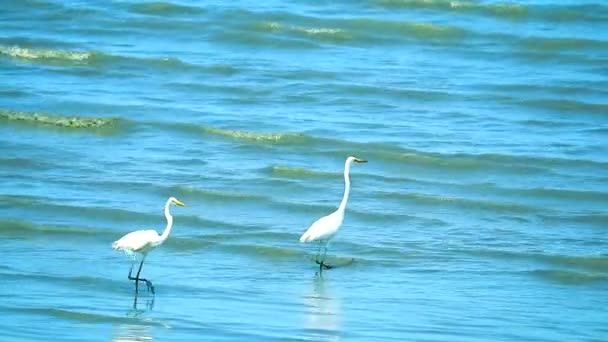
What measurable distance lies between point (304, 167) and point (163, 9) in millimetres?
10072

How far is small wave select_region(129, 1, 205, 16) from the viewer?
26406 mm

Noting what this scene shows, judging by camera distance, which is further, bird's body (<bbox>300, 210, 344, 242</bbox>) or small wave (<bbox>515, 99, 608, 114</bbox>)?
small wave (<bbox>515, 99, 608, 114</bbox>)

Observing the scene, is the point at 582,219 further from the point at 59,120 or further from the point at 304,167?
the point at 59,120

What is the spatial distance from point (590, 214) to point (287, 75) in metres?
7.88

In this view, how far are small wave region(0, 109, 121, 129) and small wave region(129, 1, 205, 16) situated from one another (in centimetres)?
695

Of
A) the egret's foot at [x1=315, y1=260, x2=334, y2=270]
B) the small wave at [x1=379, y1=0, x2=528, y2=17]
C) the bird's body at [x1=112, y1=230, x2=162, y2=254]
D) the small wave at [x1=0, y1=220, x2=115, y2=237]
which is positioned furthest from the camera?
the small wave at [x1=379, y1=0, x2=528, y2=17]

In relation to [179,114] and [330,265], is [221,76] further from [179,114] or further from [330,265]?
[330,265]

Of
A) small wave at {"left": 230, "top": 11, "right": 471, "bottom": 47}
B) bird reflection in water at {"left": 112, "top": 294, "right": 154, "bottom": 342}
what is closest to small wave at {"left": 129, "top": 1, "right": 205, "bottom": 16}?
small wave at {"left": 230, "top": 11, "right": 471, "bottom": 47}

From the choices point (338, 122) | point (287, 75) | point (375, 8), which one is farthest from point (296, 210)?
point (375, 8)

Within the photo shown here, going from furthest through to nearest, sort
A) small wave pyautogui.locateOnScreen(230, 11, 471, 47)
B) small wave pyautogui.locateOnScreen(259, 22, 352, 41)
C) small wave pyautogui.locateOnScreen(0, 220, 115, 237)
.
Result: 1. small wave pyautogui.locateOnScreen(259, 22, 352, 41)
2. small wave pyautogui.locateOnScreen(230, 11, 471, 47)
3. small wave pyautogui.locateOnScreen(0, 220, 115, 237)

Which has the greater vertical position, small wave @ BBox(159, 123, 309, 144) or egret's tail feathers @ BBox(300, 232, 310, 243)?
small wave @ BBox(159, 123, 309, 144)

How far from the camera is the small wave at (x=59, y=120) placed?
765 inches

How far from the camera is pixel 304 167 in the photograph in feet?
57.0

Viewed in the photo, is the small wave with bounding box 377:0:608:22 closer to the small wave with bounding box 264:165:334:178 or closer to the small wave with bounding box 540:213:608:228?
the small wave with bounding box 264:165:334:178
